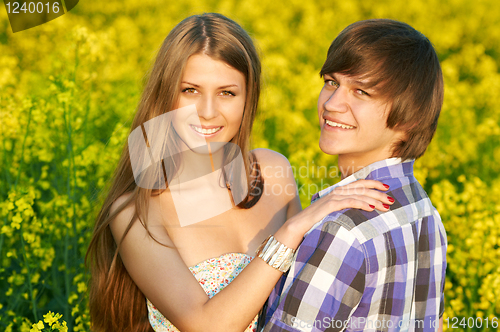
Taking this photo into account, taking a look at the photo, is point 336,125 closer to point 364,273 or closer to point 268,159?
point 364,273

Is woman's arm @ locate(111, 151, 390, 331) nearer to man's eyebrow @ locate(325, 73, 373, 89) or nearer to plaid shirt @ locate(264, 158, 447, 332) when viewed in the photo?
plaid shirt @ locate(264, 158, 447, 332)

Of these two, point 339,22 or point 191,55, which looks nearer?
point 191,55

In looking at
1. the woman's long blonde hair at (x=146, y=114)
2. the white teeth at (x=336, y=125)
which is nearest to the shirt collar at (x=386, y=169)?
the white teeth at (x=336, y=125)

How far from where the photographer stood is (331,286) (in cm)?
110

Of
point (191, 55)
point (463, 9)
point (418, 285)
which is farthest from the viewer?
point (463, 9)

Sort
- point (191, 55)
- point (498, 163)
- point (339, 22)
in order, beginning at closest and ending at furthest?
point (191, 55)
point (498, 163)
point (339, 22)

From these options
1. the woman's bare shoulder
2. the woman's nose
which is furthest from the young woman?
the woman's bare shoulder

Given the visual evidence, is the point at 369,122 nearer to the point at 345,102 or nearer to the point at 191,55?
the point at 345,102

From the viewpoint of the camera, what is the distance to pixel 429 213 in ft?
4.19

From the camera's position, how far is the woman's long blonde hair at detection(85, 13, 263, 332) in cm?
164

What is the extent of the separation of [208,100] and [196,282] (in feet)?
2.11

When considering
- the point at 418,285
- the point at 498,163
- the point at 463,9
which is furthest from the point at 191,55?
the point at 463,9

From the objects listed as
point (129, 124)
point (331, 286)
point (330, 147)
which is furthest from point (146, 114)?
point (129, 124)

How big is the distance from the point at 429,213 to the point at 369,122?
31cm
